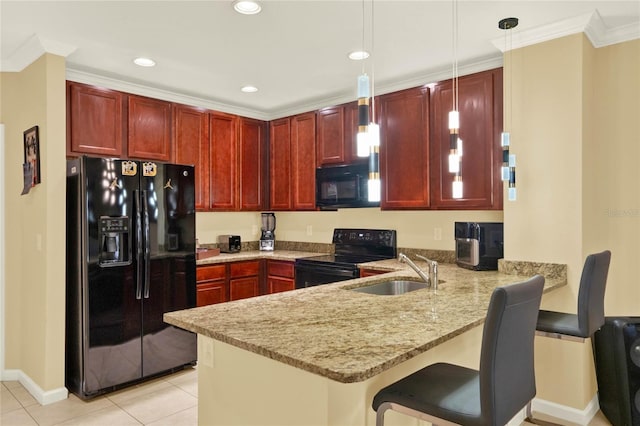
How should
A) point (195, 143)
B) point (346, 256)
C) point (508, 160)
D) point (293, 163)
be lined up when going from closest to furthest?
point (508, 160), point (195, 143), point (346, 256), point (293, 163)

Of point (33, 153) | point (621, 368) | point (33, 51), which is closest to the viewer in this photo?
point (621, 368)

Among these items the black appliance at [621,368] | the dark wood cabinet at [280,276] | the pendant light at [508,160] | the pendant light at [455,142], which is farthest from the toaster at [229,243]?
the black appliance at [621,368]

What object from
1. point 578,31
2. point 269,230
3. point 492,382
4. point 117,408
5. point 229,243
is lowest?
point 117,408

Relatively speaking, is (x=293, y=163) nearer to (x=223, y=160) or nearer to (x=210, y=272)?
(x=223, y=160)

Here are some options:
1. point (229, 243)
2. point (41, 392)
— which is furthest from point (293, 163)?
point (41, 392)

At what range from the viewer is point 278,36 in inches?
113

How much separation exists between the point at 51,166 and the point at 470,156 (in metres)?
3.11

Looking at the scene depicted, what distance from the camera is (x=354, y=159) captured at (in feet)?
13.7

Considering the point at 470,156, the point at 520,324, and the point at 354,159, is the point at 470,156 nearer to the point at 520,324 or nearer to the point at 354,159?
the point at 354,159

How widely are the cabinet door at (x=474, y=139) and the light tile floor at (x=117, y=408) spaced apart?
1591 millimetres

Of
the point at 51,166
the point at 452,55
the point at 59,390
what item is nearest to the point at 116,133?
the point at 51,166

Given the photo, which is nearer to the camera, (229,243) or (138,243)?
(138,243)

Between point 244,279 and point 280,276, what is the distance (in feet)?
1.19

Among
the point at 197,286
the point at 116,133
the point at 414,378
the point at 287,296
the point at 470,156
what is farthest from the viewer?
the point at 197,286
